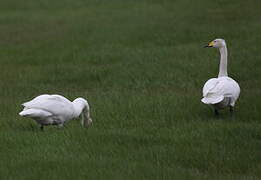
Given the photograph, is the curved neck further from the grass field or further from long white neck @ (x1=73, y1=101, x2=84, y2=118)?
the grass field

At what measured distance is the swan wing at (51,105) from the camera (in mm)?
10250

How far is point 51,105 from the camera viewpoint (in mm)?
10375

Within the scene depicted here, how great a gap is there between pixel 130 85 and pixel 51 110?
5.91 meters

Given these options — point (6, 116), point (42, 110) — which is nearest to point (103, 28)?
point (6, 116)

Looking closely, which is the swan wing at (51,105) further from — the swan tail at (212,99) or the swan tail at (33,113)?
the swan tail at (212,99)

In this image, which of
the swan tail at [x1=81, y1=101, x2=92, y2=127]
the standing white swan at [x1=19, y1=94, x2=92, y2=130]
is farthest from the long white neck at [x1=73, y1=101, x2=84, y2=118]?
the swan tail at [x1=81, y1=101, x2=92, y2=127]

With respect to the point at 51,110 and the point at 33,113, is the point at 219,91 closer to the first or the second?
the point at 51,110

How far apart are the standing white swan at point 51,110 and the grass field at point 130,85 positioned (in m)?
0.19

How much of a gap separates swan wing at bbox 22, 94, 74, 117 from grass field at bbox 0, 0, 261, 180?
27 cm

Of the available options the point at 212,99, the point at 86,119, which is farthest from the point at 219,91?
the point at 86,119

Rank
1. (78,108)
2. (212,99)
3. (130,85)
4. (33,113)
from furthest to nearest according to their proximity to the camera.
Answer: (130,85)
(212,99)
(78,108)
(33,113)

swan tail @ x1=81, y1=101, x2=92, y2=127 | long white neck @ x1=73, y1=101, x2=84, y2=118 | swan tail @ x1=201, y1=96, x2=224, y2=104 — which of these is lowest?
swan tail @ x1=81, y1=101, x2=92, y2=127

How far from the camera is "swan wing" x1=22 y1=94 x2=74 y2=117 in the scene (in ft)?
33.6

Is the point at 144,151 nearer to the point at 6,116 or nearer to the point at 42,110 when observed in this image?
the point at 42,110
